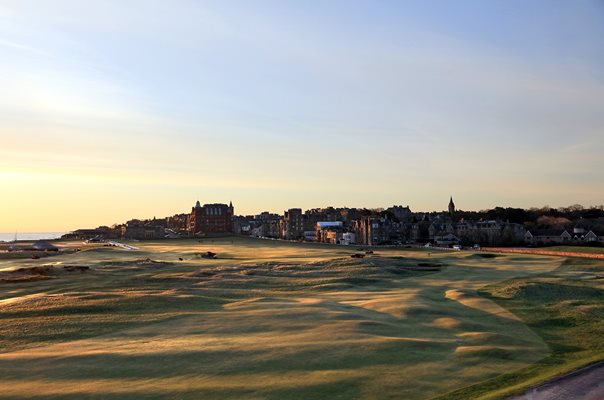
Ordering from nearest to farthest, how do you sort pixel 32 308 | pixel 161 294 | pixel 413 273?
pixel 32 308 < pixel 161 294 < pixel 413 273

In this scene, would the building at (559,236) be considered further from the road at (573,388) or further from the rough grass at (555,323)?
the road at (573,388)

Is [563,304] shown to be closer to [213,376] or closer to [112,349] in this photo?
[213,376]

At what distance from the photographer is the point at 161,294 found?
2013 inches

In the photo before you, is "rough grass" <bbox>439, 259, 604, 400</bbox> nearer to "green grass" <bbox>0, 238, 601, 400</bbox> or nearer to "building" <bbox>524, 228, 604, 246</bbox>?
"green grass" <bbox>0, 238, 601, 400</bbox>

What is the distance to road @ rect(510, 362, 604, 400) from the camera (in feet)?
69.3

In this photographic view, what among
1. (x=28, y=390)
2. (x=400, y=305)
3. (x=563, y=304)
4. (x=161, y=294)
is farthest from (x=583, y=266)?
(x=28, y=390)

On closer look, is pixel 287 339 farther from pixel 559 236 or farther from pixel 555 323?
pixel 559 236

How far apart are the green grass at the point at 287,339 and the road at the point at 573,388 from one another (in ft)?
4.17

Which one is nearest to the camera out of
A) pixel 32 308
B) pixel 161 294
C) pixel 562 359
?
pixel 562 359

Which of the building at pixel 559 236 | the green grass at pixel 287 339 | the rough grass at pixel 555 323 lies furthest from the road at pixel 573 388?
the building at pixel 559 236

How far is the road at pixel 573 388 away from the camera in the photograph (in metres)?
21.1

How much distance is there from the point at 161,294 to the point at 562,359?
3652 cm

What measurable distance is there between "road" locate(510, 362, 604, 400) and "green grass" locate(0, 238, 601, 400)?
4.17 feet

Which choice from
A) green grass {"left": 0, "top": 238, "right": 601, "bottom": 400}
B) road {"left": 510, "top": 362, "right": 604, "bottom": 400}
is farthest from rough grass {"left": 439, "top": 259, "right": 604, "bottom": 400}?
road {"left": 510, "top": 362, "right": 604, "bottom": 400}
